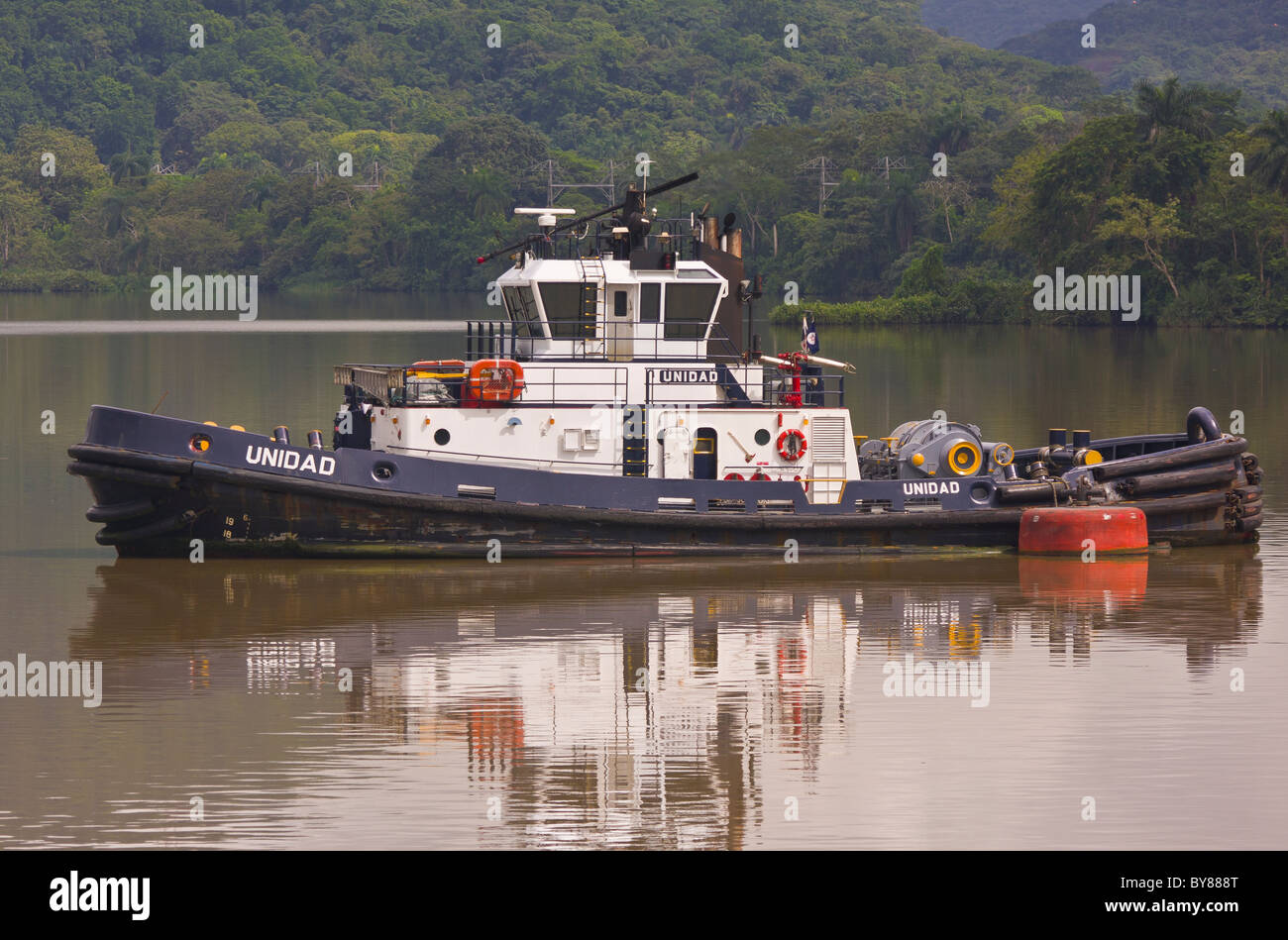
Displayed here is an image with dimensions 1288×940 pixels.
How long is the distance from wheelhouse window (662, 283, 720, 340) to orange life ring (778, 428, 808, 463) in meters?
1.63

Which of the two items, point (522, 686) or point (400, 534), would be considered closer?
point (522, 686)

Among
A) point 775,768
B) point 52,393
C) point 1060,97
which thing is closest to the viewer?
point 775,768

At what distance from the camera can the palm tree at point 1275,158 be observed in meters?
78.0

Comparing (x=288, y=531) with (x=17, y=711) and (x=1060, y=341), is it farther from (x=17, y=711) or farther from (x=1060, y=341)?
(x=1060, y=341)

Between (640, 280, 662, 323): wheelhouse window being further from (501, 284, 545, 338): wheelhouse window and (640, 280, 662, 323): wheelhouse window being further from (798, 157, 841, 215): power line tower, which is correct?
(798, 157, 841, 215): power line tower

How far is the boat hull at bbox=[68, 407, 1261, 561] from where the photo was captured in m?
21.1

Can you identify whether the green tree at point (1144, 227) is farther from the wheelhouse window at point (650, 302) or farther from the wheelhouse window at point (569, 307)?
the wheelhouse window at point (569, 307)

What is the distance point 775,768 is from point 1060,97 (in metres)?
184

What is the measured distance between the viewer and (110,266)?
14512cm

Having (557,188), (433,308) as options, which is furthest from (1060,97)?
(433,308)

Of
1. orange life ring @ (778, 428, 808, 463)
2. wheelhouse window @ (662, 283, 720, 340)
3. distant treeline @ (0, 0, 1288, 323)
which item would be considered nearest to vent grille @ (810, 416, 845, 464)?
orange life ring @ (778, 428, 808, 463)

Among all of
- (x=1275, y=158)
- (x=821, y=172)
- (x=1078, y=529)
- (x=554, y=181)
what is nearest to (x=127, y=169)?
(x=554, y=181)

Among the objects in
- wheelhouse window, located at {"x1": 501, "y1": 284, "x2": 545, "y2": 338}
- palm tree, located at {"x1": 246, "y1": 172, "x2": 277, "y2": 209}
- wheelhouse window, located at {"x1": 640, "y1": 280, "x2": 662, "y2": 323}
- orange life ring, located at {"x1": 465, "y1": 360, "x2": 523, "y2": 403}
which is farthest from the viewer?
palm tree, located at {"x1": 246, "y1": 172, "x2": 277, "y2": 209}

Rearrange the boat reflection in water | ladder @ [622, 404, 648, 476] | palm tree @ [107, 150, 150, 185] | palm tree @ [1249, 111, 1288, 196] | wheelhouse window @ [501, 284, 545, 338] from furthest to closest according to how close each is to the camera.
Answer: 1. palm tree @ [107, 150, 150, 185]
2. palm tree @ [1249, 111, 1288, 196]
3. wheelhouse window @ [501, 284, 545, 338]
4. ladder @ [622, 404, 648, 476]
5. the boat reflection in water
